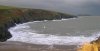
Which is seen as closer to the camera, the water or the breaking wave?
the breaking wave

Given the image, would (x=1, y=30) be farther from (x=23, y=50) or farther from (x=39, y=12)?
(x=39, y=12)

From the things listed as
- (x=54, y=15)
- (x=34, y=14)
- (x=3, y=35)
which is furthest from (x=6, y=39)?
(x=54, y=15)

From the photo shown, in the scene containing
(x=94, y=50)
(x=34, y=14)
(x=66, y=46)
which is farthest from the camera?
(x=34, y=14)

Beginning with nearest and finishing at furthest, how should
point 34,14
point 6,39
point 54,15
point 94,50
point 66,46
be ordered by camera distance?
1. point 94,50
2. point 66,46
3. point 6,39
4. point 34,14
5. point 54,15

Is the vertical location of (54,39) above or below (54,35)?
below

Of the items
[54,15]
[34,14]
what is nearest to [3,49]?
[34,14]

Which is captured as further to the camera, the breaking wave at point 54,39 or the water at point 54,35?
the water at point 54,35

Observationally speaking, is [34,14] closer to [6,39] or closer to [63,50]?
[6,39]

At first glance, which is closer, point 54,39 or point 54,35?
point 54,39

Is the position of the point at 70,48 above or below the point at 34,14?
below

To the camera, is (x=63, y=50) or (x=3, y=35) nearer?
(x=63, y=50)

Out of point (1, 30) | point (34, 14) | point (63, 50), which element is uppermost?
point (34, 14)
